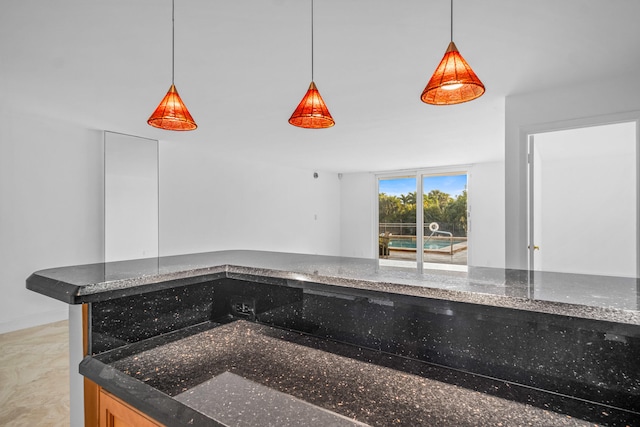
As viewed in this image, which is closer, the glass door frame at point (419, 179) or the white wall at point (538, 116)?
the white wall at point (538, 116)

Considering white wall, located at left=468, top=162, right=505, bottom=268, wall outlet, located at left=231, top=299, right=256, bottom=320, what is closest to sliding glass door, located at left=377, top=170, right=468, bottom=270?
white wall, located at left=468, top=162, right=505, bottom=268

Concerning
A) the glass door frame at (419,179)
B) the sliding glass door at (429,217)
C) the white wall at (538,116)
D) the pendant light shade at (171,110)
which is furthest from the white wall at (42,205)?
the glass door frame at (419,179)

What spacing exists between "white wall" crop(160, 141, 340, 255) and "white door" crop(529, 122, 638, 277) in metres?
4.40

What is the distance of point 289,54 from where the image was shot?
236 cm

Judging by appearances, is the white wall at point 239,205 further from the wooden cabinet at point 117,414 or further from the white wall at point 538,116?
the wooden cabinet at point 117,414

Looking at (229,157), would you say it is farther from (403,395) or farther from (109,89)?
(403,395)

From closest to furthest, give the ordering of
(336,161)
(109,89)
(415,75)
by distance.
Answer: (415,75)
(109,89)
(336,161)

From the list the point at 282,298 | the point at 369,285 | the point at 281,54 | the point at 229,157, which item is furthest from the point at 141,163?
the point at 369,285

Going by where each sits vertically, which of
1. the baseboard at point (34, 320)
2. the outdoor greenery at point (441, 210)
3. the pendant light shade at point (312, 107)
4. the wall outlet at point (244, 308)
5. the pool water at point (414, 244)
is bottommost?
the baseboard at point (34, 320)

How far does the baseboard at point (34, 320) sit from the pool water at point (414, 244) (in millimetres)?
6183

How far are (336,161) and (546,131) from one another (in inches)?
162

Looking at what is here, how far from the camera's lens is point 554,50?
230 cm

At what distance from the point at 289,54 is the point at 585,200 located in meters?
2.79

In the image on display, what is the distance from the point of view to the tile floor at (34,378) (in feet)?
7.09
